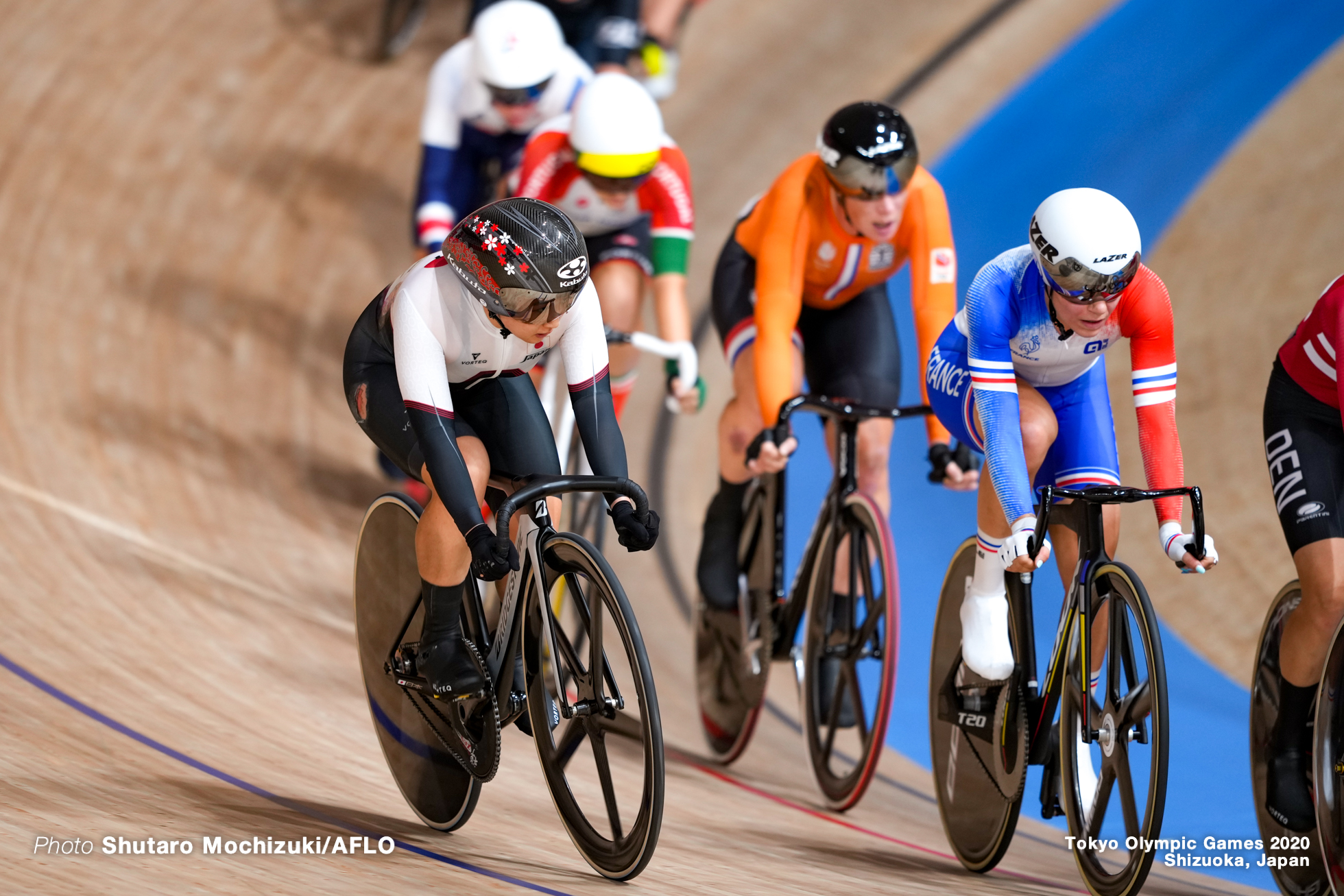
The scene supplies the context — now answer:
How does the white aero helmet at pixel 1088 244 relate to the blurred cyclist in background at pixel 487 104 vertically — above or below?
above

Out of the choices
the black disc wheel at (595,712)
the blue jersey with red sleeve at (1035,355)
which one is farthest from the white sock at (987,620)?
the black disc wheel at (595,712)

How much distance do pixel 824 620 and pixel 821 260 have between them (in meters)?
0.92

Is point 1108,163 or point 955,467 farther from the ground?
point 955,467

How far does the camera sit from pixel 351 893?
2.46 metres

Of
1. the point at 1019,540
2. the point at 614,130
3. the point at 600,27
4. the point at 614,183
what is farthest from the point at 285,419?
the point at 1019,540

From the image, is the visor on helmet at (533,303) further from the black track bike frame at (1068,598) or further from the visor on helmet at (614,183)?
the visor on helmet at (614,183)

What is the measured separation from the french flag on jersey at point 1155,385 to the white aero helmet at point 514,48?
2747 mm

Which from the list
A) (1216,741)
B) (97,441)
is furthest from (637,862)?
(97,441)

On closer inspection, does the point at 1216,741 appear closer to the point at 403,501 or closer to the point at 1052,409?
the point at 1052,409

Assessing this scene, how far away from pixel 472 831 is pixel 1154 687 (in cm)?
Result: 141

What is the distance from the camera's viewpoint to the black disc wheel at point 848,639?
3389mm

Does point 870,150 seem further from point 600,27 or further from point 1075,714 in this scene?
point 600,27

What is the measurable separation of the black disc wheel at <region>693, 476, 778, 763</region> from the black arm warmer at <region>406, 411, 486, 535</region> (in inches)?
56.3

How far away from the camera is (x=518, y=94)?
4934 mm
